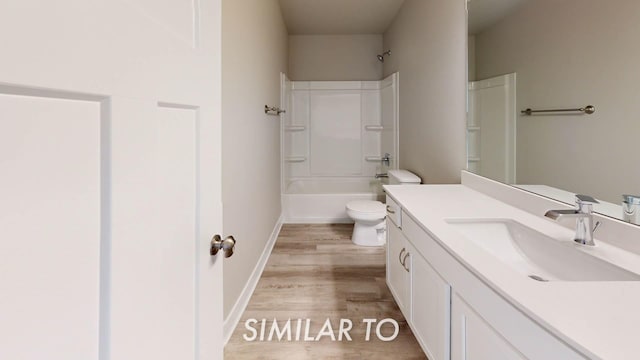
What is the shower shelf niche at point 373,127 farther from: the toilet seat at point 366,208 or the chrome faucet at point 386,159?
the toilet seat at point 366,208

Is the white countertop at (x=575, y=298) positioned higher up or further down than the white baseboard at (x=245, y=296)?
higher up

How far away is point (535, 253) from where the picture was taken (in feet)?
4.11

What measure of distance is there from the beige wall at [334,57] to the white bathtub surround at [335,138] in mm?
159

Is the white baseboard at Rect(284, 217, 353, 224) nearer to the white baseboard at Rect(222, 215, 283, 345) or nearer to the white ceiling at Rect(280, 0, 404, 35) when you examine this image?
the white baseboard at Rect(222, 215, 283, 345)

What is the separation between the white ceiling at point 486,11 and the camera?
1.70 metres

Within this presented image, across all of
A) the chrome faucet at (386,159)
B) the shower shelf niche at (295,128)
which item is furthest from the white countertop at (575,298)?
the shower shelf niche at (295,128)

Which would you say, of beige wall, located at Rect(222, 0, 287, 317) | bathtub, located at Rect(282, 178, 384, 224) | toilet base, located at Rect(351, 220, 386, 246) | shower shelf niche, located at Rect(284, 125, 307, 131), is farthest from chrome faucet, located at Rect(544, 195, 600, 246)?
shower shelf niche, located at Rect(284, 125, 307, 131)

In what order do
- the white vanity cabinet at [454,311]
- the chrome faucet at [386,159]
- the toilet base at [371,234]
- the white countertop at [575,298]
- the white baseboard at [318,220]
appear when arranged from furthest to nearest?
the white baseboard at [318,220], the chrome faucet at [386,159], the toilet base at [371,234], the white vanity cabinet at [454,311], the white countertop at [575,298]

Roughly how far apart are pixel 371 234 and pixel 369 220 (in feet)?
0.59

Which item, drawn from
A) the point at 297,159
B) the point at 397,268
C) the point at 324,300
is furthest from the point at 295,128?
the point at 397,268

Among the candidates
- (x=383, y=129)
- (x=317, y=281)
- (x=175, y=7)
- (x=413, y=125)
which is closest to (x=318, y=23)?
(x=383, y=129)

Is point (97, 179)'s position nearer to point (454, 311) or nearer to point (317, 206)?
point (454, 311)

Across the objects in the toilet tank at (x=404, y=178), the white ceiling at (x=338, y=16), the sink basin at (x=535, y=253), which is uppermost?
the white ceiling at (x=338, y=16)

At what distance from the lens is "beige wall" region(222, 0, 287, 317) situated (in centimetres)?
180
